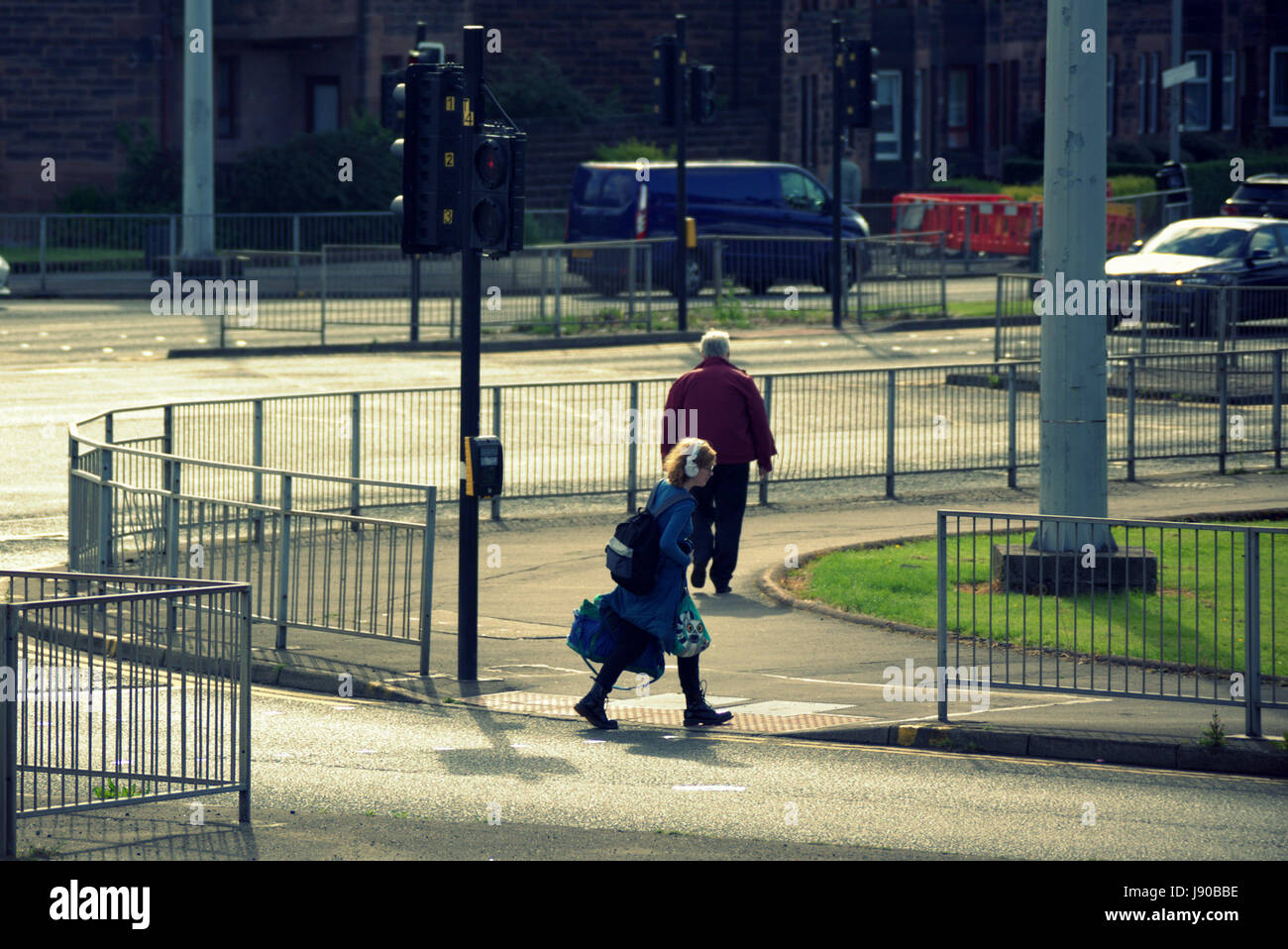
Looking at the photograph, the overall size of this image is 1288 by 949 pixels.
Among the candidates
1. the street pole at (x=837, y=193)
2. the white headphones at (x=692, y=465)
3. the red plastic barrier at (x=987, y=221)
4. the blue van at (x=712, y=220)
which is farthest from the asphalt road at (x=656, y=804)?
the red plastic barrier at (x=987, y=221)

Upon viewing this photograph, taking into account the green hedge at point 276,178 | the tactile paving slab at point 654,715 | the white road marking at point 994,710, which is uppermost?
the green hedge at point 276,178

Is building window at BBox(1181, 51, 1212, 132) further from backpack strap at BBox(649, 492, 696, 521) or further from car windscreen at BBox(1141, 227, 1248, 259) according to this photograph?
backpack strap at BBox(649, 492, 696, 521)

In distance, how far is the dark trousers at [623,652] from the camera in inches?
389

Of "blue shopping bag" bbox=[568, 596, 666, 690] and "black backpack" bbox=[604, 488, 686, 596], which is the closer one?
"black backpack" bbox=[604, 488, 686, 596]

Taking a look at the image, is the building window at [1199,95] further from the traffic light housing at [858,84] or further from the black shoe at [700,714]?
the black shoe at [700,714]

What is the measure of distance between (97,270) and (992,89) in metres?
25.0

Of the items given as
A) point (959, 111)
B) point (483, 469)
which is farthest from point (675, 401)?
point (959, 111)

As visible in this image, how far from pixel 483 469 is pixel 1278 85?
5138cm

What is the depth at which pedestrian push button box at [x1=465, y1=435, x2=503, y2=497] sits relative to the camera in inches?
433

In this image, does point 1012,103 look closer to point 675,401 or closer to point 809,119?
point 809,119

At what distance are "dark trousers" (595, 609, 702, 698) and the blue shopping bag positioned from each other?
0.04 m

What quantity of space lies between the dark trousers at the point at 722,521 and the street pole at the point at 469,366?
91.2 inches

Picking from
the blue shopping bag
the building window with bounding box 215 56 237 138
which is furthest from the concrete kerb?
the building window with bounding box 215 56 237 138

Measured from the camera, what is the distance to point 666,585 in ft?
32.4
